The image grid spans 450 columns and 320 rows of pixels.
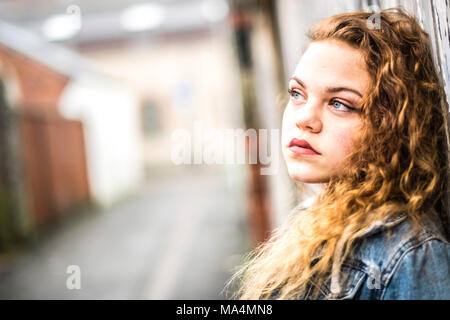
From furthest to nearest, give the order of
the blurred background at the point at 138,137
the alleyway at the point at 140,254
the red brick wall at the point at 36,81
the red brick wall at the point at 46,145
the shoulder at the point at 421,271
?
the red brick wall at the point at 36,81
the red brick wall at the point at 46,145
the alleyway at the point at 140,254
the blurred background at the point at 138,137
the shoulder at the point at 421,271

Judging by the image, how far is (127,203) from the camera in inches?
476

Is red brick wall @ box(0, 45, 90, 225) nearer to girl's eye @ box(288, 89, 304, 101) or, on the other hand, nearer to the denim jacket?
girl's eye @ box(288, 89, 304, 101)

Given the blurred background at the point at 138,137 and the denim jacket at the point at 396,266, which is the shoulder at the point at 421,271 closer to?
the denim jacket at the point at 396,266

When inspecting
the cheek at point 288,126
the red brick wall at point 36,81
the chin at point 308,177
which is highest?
the red brick wall at point 36,81

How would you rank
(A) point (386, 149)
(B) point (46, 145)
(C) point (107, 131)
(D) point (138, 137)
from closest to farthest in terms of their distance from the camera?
(A) point (386, 149) < (B) point (46, 145) < (C) point (107, 131) < (D) point (138, 137)

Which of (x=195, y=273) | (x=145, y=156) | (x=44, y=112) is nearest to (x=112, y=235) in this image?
(x=44, y=112)

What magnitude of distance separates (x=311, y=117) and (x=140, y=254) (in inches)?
240

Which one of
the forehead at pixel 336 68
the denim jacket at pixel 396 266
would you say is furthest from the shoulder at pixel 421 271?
the forehead at pixel 336 68

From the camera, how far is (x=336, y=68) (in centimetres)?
85

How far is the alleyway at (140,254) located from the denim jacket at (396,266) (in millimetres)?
3303

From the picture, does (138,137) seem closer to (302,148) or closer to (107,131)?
(107,131)

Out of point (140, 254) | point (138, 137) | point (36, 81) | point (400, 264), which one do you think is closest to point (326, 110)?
point (400, 264)

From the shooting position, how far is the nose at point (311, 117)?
846 millimetres
